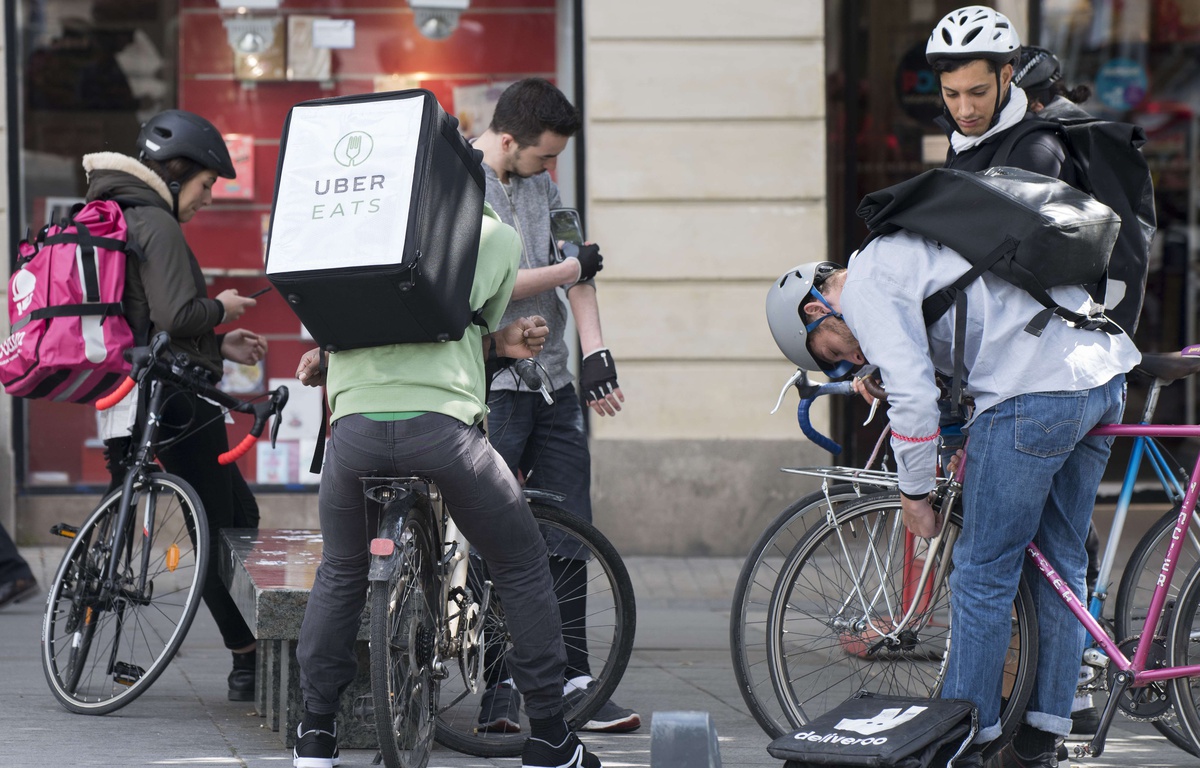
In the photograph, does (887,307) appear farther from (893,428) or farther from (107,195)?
(107,195)

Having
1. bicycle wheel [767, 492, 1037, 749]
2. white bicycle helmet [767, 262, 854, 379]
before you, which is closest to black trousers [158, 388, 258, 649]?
bicycle wheel [767, 492, 1037, 749]

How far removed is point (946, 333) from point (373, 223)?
1.50m

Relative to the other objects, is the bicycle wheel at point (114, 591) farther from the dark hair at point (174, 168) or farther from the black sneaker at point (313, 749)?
the dark hair at point (174, 168)

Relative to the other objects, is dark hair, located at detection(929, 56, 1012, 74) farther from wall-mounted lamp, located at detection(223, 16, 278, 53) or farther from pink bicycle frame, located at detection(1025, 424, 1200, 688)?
wall-mounted lamp, located at detection(223, 16, 278, 53)

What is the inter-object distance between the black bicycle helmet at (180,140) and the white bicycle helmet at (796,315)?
2.21 meters

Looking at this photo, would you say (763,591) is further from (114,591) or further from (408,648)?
(114,591)

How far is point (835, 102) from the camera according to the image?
346 inches

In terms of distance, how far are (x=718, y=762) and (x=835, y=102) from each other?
6.28 metres

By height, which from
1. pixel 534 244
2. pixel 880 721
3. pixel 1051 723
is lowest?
pixel 1051 723

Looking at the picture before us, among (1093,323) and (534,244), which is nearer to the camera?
(1093,323)

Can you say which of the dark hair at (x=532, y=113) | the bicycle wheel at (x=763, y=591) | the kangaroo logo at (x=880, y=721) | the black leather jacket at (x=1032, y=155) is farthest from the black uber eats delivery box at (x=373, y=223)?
the black leather jacket at (x=1032, y=155)

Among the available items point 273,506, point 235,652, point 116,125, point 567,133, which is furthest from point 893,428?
point 116,125

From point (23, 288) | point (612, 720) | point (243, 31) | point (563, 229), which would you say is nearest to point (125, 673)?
point (23, 288)

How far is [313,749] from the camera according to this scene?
4.00 m
